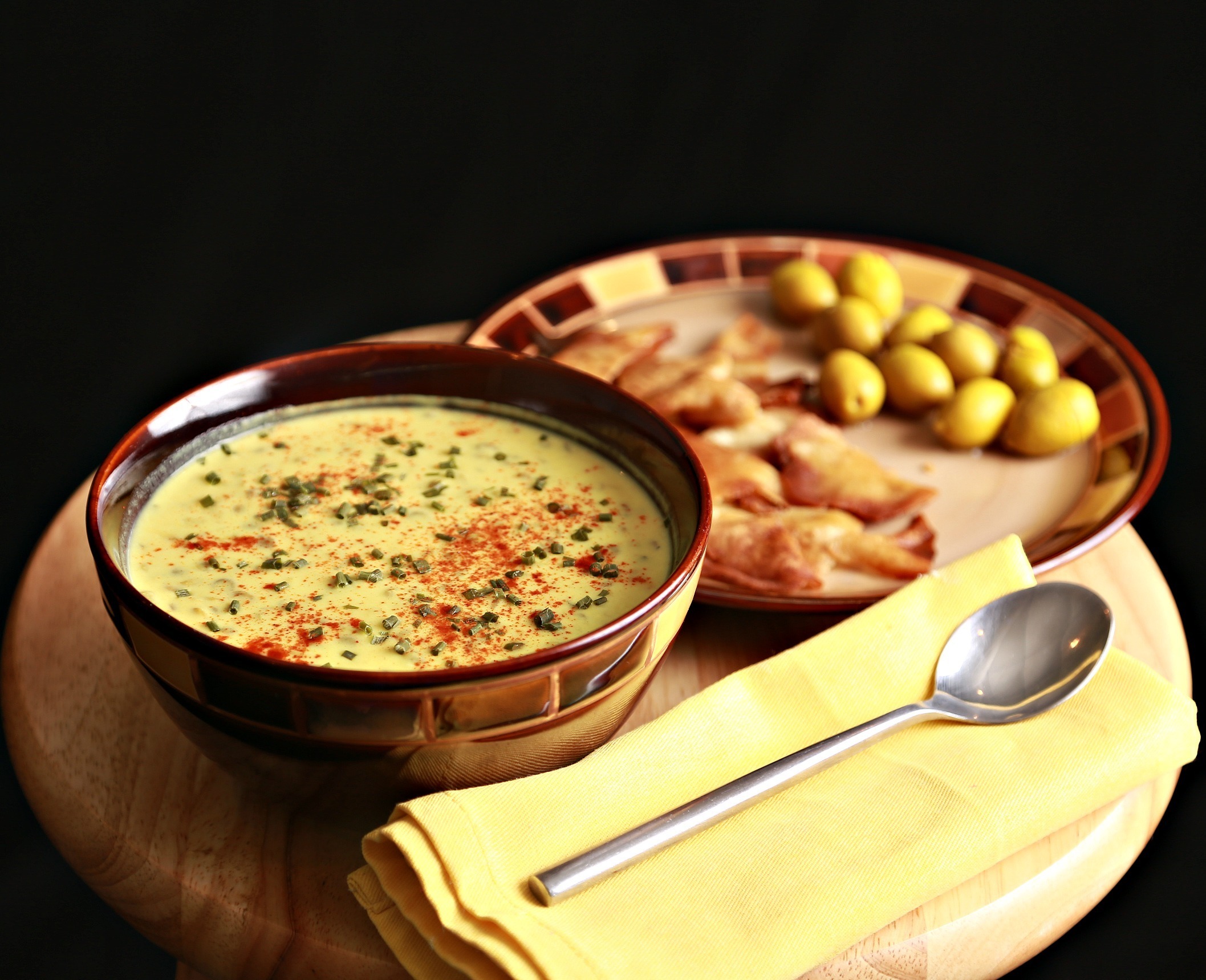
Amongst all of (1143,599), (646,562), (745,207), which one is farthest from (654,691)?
(745,207)

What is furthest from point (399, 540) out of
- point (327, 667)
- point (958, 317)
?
point (958, 317)

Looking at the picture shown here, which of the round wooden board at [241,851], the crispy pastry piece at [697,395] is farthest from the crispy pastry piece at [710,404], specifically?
the round wooden board at [241,851]

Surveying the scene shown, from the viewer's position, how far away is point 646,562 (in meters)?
1.24

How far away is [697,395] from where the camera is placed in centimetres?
196

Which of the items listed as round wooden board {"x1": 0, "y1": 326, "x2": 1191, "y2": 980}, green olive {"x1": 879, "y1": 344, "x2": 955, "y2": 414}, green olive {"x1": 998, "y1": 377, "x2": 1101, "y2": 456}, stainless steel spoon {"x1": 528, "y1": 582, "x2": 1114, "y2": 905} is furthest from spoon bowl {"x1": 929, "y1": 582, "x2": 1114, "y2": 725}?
green olive {"x1": 879, "y1": 344, "x2": 955, "y2": 414}

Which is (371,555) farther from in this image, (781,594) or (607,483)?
(781,594)

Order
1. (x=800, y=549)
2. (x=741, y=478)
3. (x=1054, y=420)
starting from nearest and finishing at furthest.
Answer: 1. (x=800, y=549)
2. (x=741, y=478)
3. (x=1054, y=420)

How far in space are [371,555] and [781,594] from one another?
0.55 meters

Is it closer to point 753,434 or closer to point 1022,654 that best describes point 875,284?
point 753,434

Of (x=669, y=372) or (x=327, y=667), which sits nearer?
(x=327, y=667)

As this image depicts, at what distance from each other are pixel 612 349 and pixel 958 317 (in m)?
0.67

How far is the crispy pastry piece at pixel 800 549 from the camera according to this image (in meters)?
1.56

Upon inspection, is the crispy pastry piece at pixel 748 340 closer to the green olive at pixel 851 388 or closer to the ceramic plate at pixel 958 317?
the ceramic plate at pixel 958 317

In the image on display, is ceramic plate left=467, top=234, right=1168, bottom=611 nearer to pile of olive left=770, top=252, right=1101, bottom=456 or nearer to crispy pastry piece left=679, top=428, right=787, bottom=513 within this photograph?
pile of olive left=770, top=252, right=1101, bottom=456
